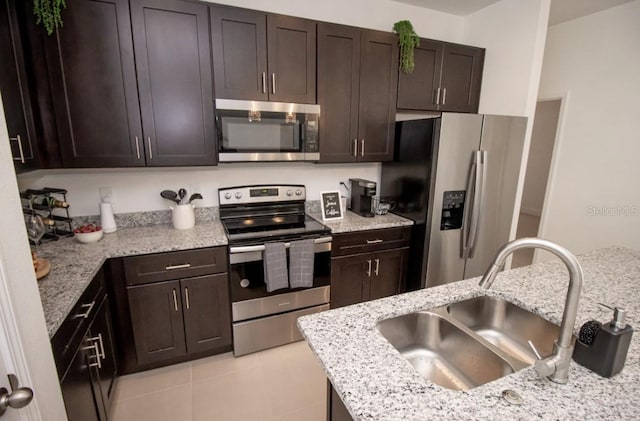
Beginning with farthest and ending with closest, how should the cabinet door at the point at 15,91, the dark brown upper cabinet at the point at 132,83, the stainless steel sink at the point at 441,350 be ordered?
the dark brown upper cabinet at the point at 132,83 → the cabinet door at the point at 15,91 → the stainless steel sink at the point at 441,350

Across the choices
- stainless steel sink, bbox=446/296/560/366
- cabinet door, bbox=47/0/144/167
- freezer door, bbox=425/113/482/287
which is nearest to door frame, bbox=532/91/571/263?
freezer door, bbox=425/113/482/287

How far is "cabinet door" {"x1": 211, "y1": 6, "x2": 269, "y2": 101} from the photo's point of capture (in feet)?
6.59

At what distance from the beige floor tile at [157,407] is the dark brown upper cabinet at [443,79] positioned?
9.02 ft

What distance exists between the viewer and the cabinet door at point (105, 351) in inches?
62.6

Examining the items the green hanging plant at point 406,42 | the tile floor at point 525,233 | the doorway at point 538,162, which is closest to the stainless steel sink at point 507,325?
the green hanging plant at point 406,42

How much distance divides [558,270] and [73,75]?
294 centimetres

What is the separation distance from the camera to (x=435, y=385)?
825mm

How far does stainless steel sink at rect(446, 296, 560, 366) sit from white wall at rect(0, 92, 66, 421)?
1417mm

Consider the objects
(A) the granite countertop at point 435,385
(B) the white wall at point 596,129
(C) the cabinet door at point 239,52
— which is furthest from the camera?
(B) the white wall at point 596,129

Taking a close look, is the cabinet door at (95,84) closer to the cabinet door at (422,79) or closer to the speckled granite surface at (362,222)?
the speckled granite surface at (362,222)

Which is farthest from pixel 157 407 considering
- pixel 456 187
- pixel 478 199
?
pixel 478 199

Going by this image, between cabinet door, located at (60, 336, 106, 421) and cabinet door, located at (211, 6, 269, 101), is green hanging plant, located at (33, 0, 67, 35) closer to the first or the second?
cabinet door, located at (211, 6, 269, 101)

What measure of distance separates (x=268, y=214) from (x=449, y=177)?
60.8 inches

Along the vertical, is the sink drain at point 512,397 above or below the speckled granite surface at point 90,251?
above
